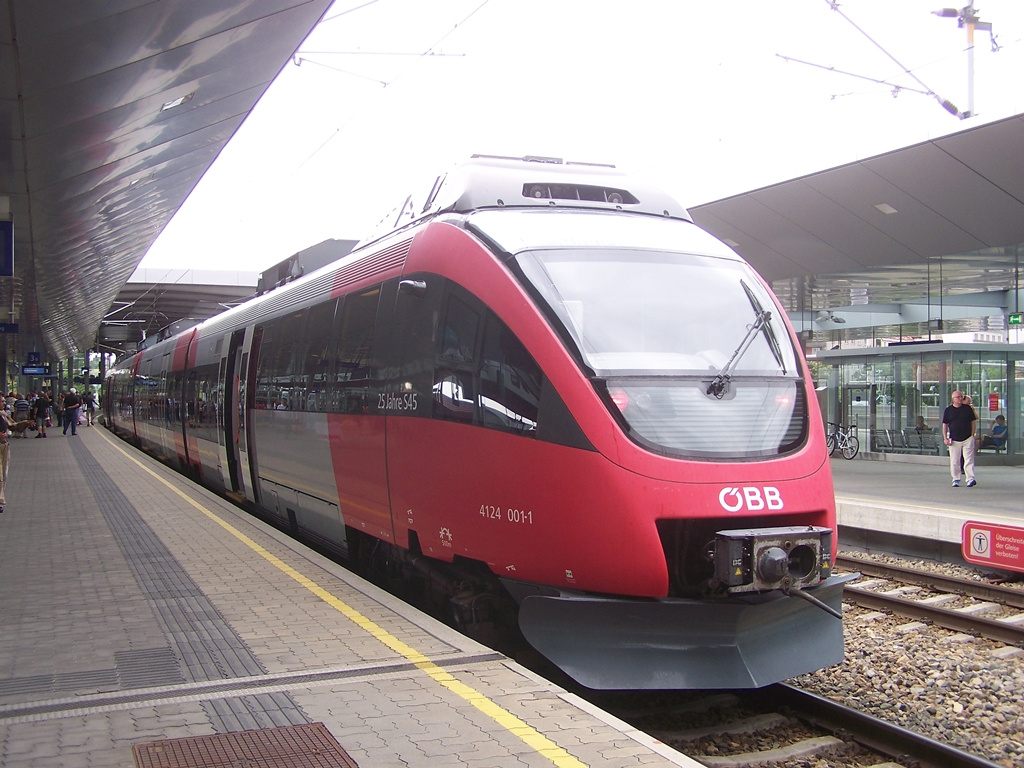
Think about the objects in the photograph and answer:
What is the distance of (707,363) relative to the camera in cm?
609

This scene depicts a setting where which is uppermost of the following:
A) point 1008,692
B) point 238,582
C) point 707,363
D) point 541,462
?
point 707,363

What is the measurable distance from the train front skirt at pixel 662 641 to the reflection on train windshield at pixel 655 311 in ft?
4.47

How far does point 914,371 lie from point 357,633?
59.5 ft

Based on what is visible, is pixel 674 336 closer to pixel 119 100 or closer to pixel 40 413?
pixel 119 100

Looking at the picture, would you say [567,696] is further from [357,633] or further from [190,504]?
[190,504]

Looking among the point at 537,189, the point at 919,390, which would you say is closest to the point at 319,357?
the point at 537,189

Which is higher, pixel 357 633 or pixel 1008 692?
pixel 357 633

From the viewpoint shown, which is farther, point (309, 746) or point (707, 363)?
point (707, 363)

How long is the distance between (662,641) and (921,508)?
8107 millimetres

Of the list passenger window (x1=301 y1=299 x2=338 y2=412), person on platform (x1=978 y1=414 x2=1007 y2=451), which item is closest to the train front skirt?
passenger window (x1=301 y1=299 x2=338 y2=412)

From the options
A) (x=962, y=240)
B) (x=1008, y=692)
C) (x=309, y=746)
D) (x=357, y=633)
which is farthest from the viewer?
(x=962, y=240)

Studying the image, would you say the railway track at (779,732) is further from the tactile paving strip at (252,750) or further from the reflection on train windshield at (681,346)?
the tactile paving strip at (252,750)

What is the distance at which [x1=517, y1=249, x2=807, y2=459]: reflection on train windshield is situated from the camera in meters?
5.68

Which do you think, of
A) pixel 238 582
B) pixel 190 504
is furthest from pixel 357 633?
pixel 190 504
